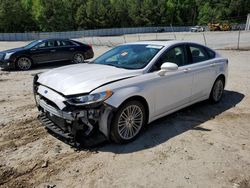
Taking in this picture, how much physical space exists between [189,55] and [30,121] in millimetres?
3423

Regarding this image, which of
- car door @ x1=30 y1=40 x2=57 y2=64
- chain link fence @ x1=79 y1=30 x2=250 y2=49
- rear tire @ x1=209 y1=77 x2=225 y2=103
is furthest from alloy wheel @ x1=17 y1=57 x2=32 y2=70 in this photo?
chain link fence @ x1=79 y1=30 x2=250 y2=49

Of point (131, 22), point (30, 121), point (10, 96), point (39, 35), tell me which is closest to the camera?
point (30, 121)

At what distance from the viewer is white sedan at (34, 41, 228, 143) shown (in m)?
3.94

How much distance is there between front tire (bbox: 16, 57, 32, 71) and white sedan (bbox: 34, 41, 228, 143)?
722 cm

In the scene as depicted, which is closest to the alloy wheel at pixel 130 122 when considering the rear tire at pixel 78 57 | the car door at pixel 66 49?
the car door at pixel 66 49

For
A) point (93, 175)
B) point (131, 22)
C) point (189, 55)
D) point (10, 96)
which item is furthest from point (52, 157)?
point (131, 22)

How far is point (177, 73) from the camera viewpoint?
4984 mm

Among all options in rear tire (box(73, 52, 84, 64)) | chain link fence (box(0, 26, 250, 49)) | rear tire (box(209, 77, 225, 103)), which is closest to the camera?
rear tire (box(209, 77, 225, 103))

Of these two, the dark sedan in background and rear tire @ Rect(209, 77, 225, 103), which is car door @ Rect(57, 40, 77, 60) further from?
rear tire @ Rect(209, 77, 225, 103)

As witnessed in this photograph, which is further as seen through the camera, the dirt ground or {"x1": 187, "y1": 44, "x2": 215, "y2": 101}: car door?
{"x1": 187, "y1": 44, "x2": 215, "y2": 101}: car door

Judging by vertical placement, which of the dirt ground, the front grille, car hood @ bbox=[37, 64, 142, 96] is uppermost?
car hood @ bbox=[37, 64, 142, 96]

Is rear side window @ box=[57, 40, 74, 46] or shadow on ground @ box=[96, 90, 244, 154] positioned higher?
rear side window @ box=[57, 40, 74, 46]

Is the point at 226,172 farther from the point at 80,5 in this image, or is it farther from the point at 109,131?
the point at 80,5

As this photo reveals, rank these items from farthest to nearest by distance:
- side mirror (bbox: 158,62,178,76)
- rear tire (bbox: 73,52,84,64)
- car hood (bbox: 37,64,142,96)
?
1. rear tire (bbox: 73,52,84,64)
2. side mirror (bbox: 158,62,178,76)
3. car hood (bbox: 37,64,142,96)
